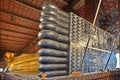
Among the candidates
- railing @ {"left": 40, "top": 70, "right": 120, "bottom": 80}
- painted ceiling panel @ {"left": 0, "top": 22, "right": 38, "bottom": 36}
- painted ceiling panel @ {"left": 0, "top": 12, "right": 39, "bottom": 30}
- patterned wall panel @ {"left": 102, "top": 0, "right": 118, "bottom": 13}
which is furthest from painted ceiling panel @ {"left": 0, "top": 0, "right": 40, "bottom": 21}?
railing @ {"left": 40, "top": 70, "right": 120, "bottom": 80}

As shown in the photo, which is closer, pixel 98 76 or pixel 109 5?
pixel 98 76

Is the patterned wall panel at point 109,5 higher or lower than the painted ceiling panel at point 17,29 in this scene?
higher

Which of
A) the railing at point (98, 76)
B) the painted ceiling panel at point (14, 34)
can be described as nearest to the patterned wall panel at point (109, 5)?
the railing at point (98, 76)

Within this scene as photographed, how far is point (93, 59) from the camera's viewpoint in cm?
304

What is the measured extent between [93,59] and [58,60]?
1150 mm

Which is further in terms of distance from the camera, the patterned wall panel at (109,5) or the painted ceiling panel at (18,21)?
the painted ceiling panel at (18,21)

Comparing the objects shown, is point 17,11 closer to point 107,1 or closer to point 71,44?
point 107,1

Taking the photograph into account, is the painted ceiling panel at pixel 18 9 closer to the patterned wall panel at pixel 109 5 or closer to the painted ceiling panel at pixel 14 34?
the painted ceiling panel at pixel 14 34

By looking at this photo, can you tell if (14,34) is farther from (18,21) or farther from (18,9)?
(18,9)

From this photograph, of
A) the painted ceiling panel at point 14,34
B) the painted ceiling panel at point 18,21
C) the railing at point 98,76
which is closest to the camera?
the railing at point 98,76

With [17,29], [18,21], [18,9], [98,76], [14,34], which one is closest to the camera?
[98,76]

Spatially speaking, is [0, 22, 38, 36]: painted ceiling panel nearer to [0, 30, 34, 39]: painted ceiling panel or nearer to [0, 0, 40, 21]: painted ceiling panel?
[0, 30, 34, 39]: painted ceiling panel

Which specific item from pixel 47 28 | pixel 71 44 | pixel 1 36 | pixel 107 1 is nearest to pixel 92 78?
pixel 71 44

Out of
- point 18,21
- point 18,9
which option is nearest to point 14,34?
point 18,21
